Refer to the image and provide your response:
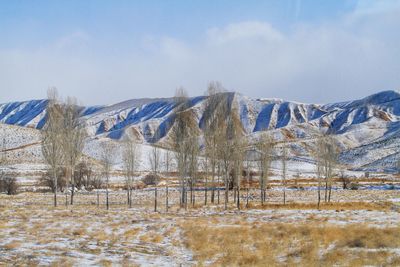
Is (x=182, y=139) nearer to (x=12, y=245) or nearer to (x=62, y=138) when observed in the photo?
(x=62, y=138)

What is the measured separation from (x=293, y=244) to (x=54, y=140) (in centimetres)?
2612

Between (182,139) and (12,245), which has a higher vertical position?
(182,139)

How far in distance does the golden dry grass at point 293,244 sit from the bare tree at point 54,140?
19.9 metres

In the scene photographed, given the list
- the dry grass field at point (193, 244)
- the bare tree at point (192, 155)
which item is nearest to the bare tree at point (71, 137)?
the bare tree at point (192, 155)

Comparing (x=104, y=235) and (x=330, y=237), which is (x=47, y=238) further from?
(x=330, y=237)

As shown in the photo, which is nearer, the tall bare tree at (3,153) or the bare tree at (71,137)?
the bare tree at (71,137)

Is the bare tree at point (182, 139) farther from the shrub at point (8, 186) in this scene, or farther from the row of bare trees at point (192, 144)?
the shrub at point (8, 186)

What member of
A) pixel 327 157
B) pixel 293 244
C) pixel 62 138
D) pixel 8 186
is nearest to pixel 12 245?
pixel 293 244

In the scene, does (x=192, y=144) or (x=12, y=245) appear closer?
(x=12, y=245)

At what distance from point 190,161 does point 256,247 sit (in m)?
22.5

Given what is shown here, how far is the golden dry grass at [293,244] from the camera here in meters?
13.9

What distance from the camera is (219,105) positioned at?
133ft

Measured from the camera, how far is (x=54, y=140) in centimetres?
3694

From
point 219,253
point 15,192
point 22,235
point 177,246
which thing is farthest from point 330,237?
point 15,192
